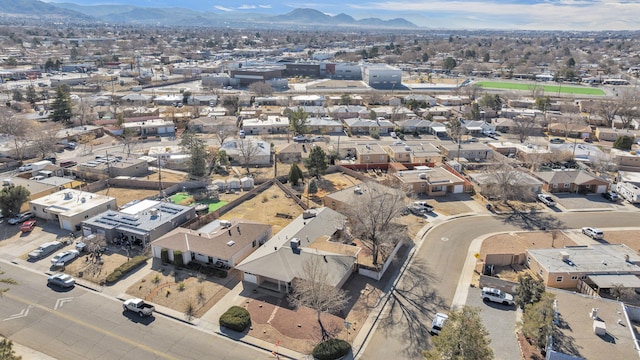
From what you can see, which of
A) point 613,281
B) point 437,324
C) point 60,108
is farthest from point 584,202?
point 60,108

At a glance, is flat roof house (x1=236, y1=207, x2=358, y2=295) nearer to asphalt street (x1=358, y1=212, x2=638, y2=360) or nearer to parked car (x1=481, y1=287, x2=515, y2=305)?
asphalt street (x1=358, y1=212, x2=638, y2=360)

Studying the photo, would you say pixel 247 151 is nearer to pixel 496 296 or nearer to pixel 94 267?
pixel 94 267

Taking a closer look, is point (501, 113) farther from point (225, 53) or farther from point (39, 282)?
point (225, 53)

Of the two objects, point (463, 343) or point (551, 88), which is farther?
point (551, 88)

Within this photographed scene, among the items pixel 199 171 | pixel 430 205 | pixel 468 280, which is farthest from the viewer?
pixel 199 171

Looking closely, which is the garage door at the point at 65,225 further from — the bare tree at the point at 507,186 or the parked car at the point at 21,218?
the bare tree at the point at 507,186

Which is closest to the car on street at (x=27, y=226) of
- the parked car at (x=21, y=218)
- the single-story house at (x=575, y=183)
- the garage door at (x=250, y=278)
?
the parked car at (x=21, y=218)

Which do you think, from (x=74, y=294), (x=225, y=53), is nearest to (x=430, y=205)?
(x=74, y=294)
